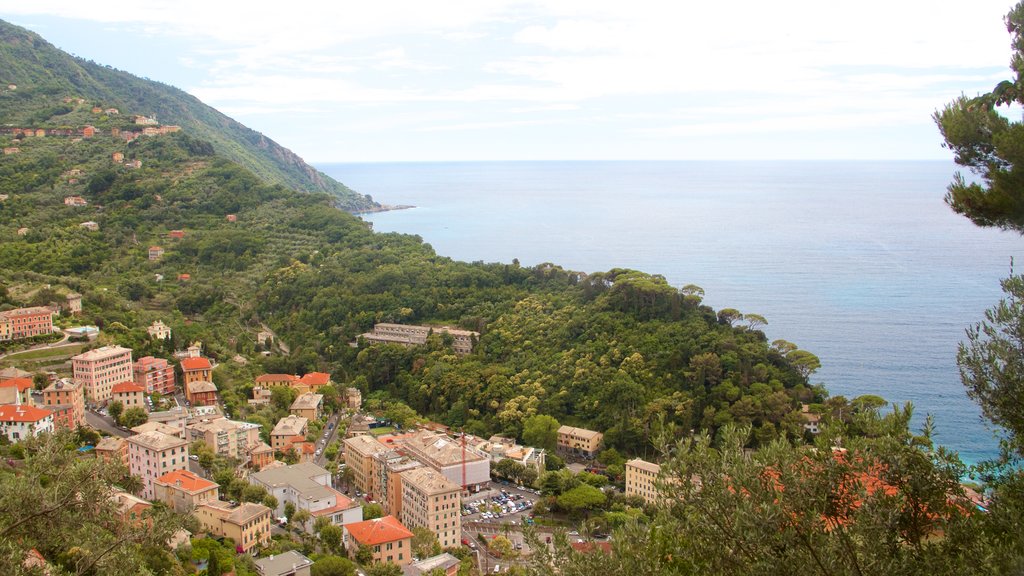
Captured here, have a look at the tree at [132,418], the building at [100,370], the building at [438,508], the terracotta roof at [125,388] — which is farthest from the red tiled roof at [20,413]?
the building at [438,508]

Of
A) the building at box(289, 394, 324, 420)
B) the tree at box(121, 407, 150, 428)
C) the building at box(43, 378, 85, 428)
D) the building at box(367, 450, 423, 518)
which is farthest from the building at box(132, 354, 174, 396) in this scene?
the building at box(367, 450, 423, 518)

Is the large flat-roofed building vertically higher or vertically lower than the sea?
lower

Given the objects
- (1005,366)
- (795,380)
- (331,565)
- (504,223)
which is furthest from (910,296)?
(504,223)

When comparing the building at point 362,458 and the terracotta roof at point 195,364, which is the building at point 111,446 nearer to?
the terracotta roof at point 195,364

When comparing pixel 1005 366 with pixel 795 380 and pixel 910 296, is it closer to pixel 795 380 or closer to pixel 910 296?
pixel 795 380

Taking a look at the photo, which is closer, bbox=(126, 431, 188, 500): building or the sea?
bbox=(126, 431, 188, 500): building

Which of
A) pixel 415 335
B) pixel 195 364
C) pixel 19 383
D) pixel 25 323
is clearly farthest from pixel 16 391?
pixel 415 335

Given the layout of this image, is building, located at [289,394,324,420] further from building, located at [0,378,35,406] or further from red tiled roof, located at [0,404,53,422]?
red tiled roof, located at [0,404,53,422]
